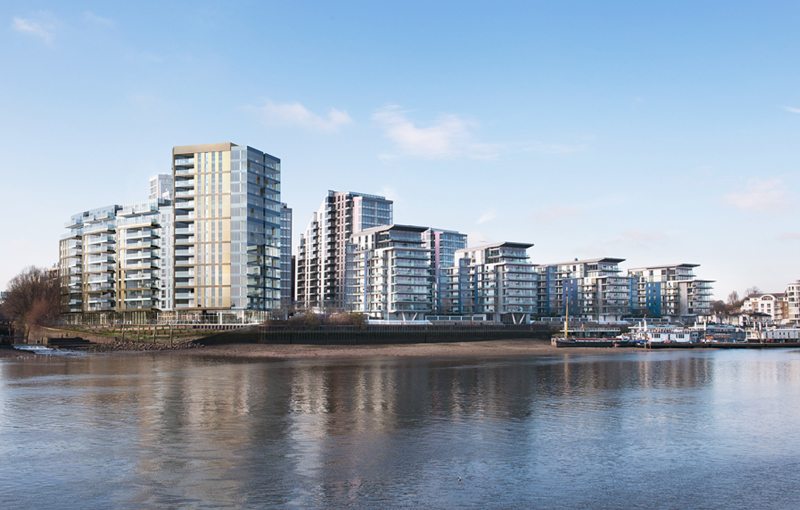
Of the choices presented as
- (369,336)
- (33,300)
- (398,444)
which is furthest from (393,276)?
(398,444)

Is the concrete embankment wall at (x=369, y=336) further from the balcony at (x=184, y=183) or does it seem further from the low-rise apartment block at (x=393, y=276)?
the balcony at (x=184, y=183)

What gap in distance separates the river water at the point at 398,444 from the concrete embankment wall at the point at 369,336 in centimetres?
6489

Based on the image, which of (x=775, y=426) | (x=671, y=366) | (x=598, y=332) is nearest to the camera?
(x=775, y=426)

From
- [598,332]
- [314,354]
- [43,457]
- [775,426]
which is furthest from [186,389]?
[598,332]

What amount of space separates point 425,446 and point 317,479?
26.7 feet

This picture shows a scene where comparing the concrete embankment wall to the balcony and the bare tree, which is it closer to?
the balcony

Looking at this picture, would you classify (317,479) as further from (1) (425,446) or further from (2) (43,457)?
(2) (43,457)

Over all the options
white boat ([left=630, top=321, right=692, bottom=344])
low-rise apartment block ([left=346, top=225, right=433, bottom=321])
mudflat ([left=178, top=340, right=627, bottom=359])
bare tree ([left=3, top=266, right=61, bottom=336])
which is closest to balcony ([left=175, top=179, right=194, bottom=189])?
mudflat ([left=178, top=340, right=627, bottom=359])

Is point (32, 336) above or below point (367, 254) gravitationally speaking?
below

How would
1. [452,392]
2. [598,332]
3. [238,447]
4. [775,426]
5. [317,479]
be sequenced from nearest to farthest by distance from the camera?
1. [317,479]
2. [238,447]
3. [775,426]
4. [452,392]
5. [598,332]

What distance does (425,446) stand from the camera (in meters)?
33.2

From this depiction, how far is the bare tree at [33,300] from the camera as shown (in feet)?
534

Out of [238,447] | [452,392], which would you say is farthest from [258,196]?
[238,447]

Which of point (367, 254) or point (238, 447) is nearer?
point (238, 447)
